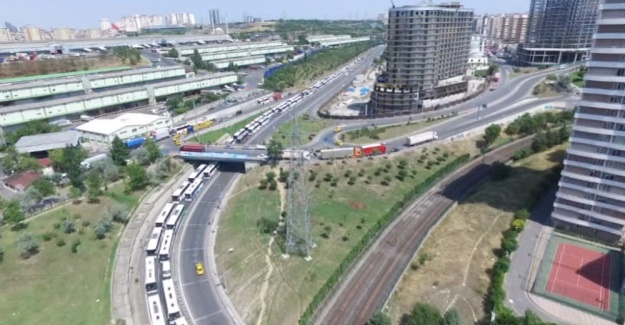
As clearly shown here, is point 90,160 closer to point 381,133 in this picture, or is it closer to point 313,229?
point 313,229

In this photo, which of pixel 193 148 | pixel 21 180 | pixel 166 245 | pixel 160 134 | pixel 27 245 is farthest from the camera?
pixel 160 134

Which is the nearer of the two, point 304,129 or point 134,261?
point 134,261

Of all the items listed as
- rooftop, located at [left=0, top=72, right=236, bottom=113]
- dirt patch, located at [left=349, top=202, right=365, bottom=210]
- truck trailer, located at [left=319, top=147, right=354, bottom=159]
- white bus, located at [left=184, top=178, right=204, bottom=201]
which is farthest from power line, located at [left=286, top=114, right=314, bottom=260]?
rooftop, located at [left=0, top=72, right=236, bottom=113]

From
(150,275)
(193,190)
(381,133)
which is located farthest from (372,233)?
(381,133)

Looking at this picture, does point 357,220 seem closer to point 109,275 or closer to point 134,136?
point 109,275

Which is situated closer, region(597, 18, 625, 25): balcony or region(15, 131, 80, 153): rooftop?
region(597, 18, 625, 25): balcony

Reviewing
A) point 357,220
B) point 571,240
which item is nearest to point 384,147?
point 357,220

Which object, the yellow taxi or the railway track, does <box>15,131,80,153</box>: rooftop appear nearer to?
the yellow taxi
